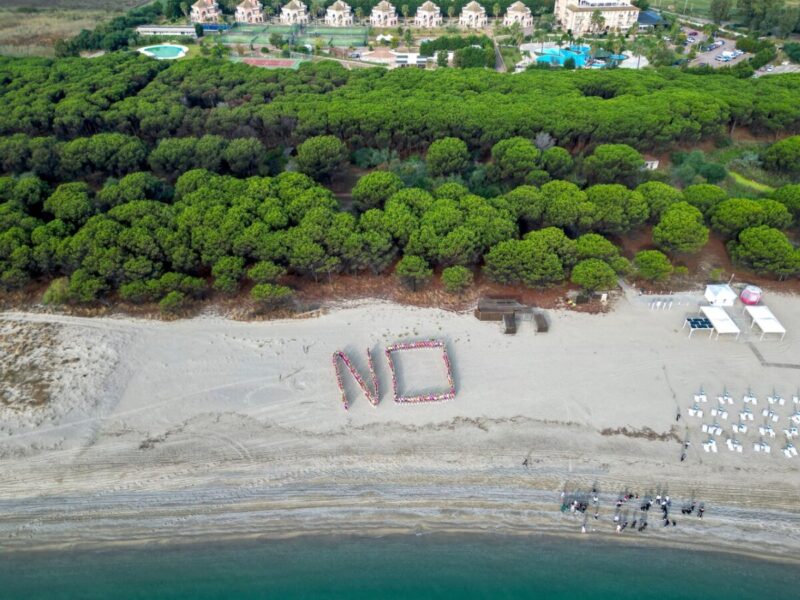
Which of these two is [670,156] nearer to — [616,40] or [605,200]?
[605,200]

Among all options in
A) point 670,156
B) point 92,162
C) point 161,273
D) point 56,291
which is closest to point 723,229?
point 670,156

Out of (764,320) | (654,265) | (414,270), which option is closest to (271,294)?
(414,270)

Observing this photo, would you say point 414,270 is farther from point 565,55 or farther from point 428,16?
point 428,16

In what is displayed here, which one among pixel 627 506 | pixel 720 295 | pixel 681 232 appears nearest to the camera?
pixel 627 506

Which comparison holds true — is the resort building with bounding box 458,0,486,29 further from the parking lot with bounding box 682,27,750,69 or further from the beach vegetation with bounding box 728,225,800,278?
the beach vegetation with bounding box 728,225,800,278

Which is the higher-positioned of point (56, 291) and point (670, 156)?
point (670, 156)
